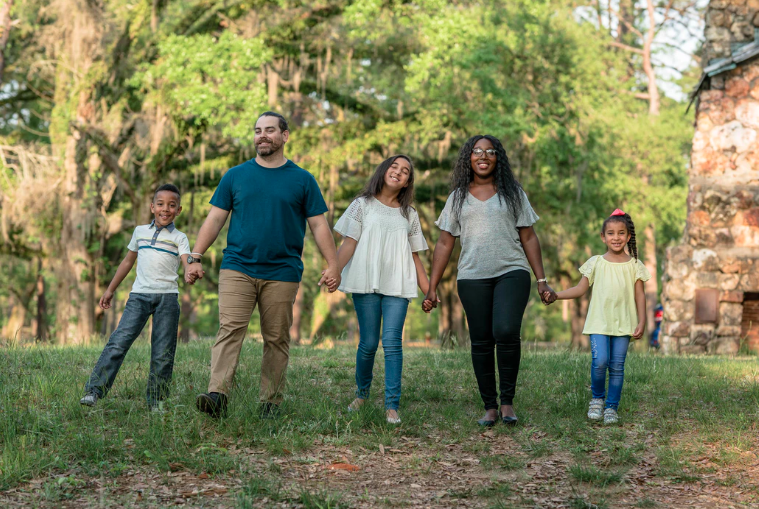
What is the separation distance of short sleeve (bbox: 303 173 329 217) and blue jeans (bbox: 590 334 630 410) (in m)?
2.31

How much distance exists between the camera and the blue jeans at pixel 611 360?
6180 millimetres

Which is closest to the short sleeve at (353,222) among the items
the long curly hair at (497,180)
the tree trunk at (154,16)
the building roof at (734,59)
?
the long curly hair at (497,180)

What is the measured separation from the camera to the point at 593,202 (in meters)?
22.8

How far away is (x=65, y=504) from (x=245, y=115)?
12630 mm

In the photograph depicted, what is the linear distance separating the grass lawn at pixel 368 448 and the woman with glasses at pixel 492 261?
469 mm

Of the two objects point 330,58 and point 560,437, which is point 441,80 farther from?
point 560,437

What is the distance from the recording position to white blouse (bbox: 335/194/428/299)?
6.02 meters

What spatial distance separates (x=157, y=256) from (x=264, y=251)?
3.36 ft

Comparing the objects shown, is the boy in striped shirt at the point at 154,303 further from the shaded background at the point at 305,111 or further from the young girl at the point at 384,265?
the shaded background at the point at 305,111

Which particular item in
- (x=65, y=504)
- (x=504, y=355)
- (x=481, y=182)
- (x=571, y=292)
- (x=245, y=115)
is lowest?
(x=65, y=504)

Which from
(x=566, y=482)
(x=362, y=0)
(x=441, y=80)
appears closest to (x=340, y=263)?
(x=566, y=482)

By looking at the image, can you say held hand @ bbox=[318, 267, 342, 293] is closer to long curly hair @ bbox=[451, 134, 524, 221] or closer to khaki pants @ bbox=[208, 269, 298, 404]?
khaki pants @ bbox=[208, 269, 298, 404]

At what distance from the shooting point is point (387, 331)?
6004 mm

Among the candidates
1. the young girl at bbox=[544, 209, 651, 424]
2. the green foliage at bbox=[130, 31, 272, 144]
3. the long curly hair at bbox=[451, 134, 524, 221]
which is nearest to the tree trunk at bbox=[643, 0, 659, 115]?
the green foliage at bbox=[130, 31, 272, 144]
